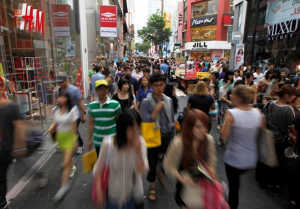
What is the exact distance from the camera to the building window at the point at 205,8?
34188 millimetres

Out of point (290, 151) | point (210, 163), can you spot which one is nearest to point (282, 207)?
point (290, 151)

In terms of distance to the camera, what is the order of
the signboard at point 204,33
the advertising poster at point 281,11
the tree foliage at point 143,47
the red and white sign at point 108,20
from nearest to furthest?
the advertising poster at point 281,11 < the red and white sign at point 108,20 < the signboard at point 204,33 < the tree foliage at point 143,47

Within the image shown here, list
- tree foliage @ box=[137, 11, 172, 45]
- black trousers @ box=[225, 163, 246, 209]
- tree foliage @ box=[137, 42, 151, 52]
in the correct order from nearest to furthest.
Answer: black trousers @ box=[225, 163, 246, 209]
tree foliage @ box=[137, 11, 172, 45]
tree foliage @ box=[137, 42, 151, 52]

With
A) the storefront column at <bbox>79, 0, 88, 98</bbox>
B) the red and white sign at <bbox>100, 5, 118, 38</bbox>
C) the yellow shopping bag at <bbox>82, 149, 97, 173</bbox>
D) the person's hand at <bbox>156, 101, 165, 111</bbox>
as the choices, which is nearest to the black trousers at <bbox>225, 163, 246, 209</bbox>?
the person's hand at <bbox>156, 101, 165, 111</bbox>

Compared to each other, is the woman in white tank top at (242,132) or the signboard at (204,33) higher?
the signboard at (204,33)

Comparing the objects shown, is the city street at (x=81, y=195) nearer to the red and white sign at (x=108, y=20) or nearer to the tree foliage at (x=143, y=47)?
the red and white sign at (x=108, y=20)

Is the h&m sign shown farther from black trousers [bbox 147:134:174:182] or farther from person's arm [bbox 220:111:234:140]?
person's arm [bbox 220:111:234:140]

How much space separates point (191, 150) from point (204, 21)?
36865 mm

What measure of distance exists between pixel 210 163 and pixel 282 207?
7.01ft

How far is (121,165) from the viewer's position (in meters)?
1.98

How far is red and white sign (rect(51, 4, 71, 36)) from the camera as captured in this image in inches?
A: 383

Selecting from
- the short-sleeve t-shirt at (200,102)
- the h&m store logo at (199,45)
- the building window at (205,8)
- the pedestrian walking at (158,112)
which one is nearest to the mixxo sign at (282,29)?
the short-sleeve t-shirt at (200,102)

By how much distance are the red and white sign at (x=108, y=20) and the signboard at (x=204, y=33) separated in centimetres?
2406

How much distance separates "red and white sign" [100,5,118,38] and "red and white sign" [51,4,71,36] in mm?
4214
